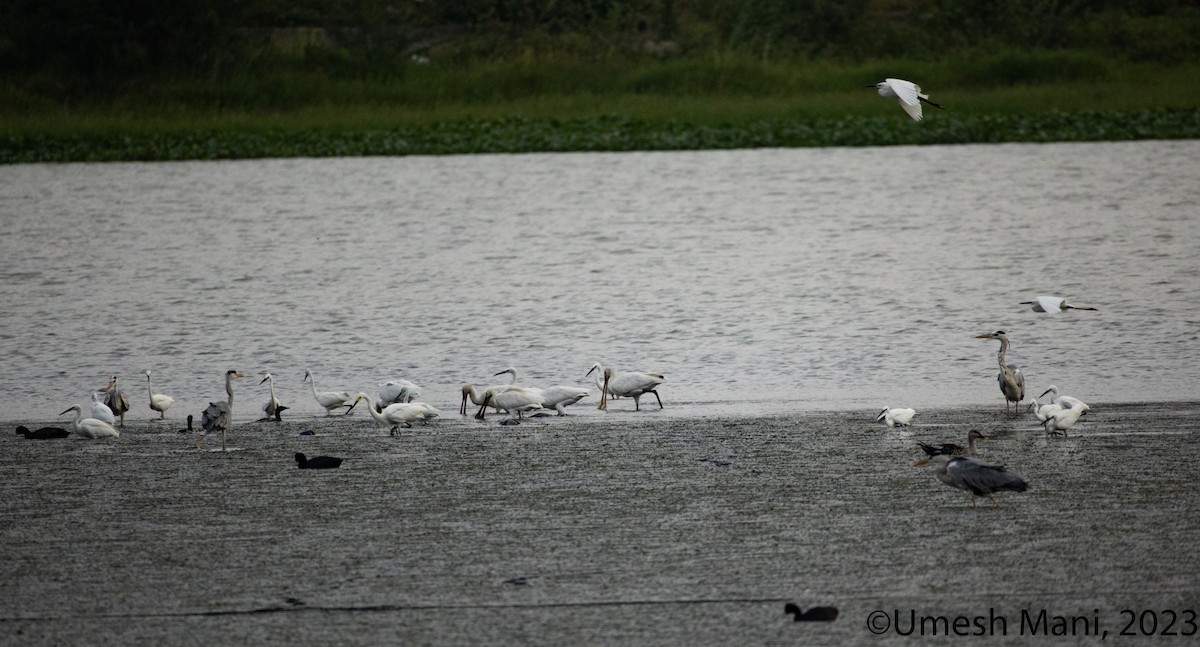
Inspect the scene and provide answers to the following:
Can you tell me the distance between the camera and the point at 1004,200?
19.6 m

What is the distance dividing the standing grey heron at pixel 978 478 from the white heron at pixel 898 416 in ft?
4.71

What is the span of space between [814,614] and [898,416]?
2.98 meters

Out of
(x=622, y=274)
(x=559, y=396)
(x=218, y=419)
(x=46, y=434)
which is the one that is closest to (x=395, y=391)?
(x=559, y=396)

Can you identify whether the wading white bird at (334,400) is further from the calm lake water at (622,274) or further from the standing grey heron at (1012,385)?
the standing grey heron at (1012,385)

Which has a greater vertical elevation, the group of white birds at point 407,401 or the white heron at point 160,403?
the group of white birds at point 407,401

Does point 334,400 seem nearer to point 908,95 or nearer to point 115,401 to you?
point 115,401

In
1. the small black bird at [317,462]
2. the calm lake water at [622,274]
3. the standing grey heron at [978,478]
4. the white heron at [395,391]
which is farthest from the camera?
the calm lake water at [622,274]

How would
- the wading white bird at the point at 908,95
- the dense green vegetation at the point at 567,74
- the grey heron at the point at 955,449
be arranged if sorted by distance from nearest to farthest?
1. the grey heron at the point at 955,449
2. the wading white bird at the point at 908,95
3. the dense green vegetation at the point at 567,74

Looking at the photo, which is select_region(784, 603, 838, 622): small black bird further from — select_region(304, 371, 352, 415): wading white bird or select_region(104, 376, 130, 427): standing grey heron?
A: select_region(104, 376, 130, 427): standing grey heron

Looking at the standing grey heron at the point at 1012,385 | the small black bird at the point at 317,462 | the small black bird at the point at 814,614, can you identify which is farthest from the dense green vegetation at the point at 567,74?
the small black bird at the point at 814,614

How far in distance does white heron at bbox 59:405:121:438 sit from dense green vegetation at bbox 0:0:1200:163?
1830 cm

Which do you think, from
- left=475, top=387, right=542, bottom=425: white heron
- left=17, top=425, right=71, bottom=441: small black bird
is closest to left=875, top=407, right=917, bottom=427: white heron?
left=475, top=387, right=542, bottom=425: white heron

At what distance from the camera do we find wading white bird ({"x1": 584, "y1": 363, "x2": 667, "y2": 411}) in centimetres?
912

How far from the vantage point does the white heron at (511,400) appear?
29.0ft
